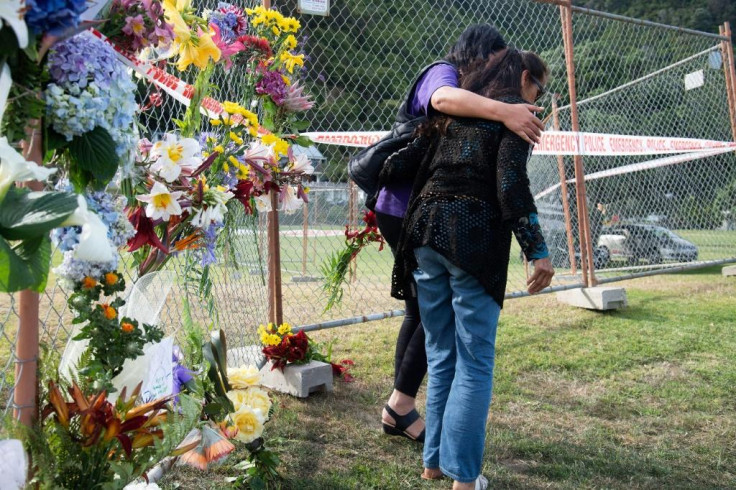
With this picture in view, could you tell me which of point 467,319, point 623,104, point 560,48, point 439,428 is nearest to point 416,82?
point 467,319

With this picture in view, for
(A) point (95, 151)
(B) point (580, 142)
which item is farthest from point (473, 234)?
(B) point (580, 142)

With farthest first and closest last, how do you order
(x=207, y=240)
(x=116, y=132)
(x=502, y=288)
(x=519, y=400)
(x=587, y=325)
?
(x=587, y=325)
(x=519, y=400)
(x=502, y=288)
(x=207, y=240)
(x=116, y=132)

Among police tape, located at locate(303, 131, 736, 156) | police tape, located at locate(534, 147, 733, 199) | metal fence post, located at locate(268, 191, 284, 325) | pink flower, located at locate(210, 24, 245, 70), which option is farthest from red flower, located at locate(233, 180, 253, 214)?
police tape, located at locate(534, 147, 733, 199)

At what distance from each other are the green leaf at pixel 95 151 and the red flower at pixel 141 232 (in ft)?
1.26

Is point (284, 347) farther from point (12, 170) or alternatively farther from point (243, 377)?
point (12, 170)

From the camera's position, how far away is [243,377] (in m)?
2.10

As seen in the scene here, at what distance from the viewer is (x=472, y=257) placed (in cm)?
212

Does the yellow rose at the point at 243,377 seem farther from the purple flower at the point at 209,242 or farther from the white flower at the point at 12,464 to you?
the white flower at the point at 12,464

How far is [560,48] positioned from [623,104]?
2993mm

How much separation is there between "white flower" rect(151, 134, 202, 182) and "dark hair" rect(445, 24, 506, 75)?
3.79 feet

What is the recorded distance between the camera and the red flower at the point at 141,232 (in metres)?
1.53

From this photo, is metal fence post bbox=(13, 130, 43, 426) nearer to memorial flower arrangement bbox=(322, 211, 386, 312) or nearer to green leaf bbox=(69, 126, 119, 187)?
green leaf bbox=(69, 126, 119, 187)

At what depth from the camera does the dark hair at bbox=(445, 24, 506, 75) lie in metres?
2.30

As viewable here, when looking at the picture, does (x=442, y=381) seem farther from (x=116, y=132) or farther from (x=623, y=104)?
(x=623, y=104)
